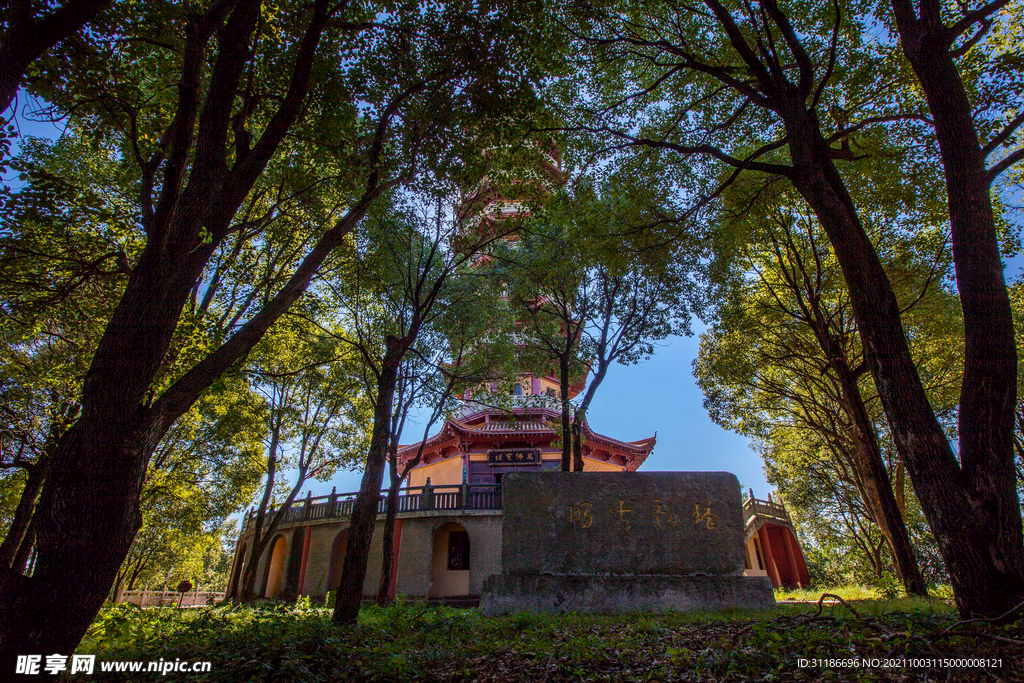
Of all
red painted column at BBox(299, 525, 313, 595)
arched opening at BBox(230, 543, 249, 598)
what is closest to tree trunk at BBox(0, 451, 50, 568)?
red painted column at BBox(299, 525, 313, 595)

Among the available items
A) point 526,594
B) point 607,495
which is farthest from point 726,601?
point 526,594

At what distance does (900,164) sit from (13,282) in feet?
44.7

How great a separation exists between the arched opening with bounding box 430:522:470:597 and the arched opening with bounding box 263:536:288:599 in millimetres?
6690

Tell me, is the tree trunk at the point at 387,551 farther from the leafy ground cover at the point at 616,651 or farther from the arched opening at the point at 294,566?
the leafy ground cover at the point at 616,651

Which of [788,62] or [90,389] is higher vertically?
[788,62]

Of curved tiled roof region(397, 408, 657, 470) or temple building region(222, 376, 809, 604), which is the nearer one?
temple building region(222, 376, 809, 604)

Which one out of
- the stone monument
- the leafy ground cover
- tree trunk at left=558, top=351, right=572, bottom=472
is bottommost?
the leafy ground cover

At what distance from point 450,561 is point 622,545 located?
12.2 m

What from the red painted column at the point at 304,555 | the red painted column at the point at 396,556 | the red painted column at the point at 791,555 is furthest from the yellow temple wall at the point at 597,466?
the red painted column at the point at 304,555

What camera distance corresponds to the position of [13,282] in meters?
5.93

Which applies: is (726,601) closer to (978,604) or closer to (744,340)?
(978,604)

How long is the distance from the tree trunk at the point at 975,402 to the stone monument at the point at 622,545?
12.9ft

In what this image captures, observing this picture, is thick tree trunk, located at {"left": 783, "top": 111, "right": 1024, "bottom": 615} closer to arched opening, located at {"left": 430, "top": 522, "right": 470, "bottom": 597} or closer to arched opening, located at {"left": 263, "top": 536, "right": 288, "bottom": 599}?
arched opening, located at {"left": 430, "top": 522, "right": 470, "bottom": 597}

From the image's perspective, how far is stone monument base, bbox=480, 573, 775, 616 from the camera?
720 cm
